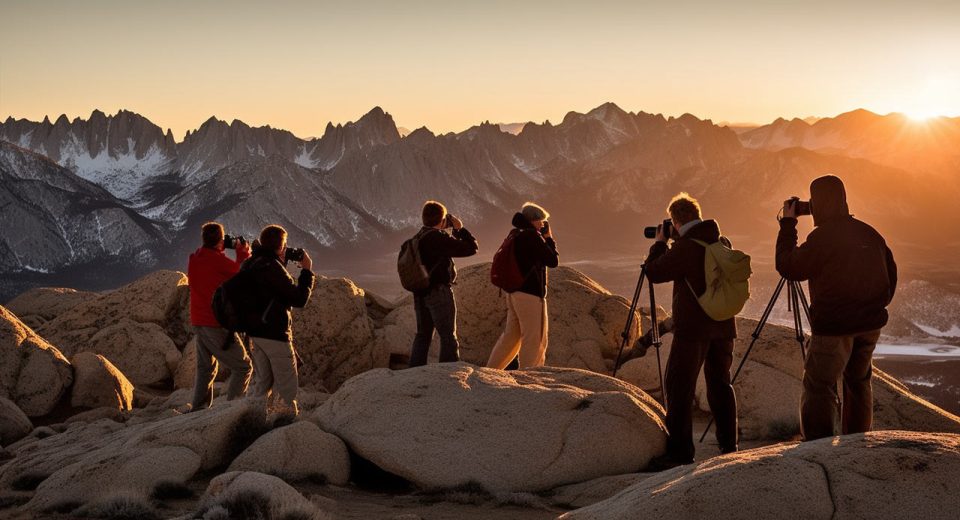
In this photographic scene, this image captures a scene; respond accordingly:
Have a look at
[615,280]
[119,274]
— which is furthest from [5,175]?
[615,280]

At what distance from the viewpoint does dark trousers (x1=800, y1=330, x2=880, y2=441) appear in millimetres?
7430

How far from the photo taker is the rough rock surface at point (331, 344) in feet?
56.6

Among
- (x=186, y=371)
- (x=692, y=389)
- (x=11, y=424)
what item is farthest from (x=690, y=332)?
(x=186, y=371)

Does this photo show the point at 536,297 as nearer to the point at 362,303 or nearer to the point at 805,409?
the point at 805,409

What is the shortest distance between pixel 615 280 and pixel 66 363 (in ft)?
492

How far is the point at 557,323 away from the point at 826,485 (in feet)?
38.4

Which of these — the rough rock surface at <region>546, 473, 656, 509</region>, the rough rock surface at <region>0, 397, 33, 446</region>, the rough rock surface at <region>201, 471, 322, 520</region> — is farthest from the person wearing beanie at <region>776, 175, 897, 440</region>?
the rough rock surface at <region>0, 397, 33, 446</region>

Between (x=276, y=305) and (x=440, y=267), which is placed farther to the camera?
(x=440, y=267)

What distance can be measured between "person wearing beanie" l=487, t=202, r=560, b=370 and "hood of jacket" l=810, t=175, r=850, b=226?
3914 millimetres

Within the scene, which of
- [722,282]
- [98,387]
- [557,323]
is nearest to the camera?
[722,282]

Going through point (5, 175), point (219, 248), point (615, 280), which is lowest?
point (615, 280)

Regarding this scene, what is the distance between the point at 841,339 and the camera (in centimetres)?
737

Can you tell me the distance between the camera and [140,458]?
27.4 ft

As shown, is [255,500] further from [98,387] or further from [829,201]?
[98,387]
